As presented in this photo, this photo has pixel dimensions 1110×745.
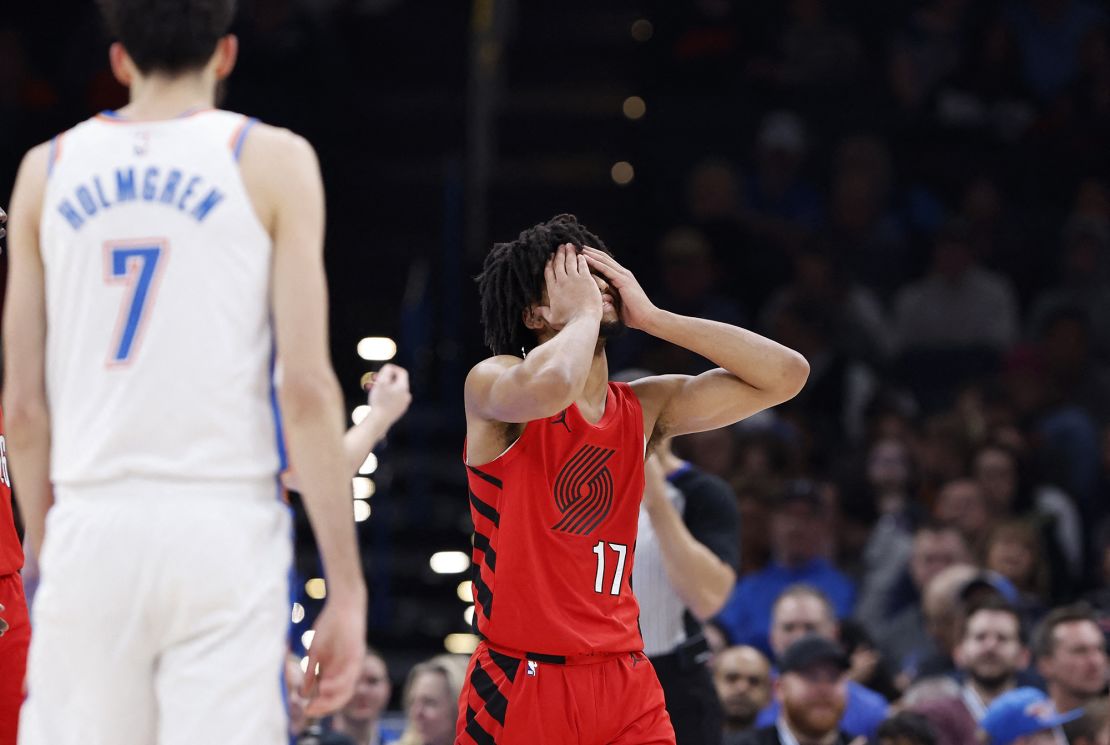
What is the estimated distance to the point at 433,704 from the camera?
8.34 m

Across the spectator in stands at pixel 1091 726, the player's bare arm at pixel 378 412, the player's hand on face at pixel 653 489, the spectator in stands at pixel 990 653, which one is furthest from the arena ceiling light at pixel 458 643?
the player's bare arm at pixel 378 412

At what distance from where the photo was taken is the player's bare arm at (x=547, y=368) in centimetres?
476

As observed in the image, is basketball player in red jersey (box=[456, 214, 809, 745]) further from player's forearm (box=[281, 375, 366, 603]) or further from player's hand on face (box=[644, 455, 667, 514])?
player's forearm (box=[281, 375, 366, 603])

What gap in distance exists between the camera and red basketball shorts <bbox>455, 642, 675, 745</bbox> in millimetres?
4840

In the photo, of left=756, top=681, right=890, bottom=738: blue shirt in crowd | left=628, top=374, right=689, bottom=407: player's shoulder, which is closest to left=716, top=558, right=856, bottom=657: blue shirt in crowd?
left=756, top=681, right=890, bottom=738: blue shirt in crowd

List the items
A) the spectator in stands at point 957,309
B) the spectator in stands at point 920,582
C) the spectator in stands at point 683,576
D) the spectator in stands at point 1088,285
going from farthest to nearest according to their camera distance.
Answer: the spectator in stands at point 1088,285, the spectator in stands at point 957,309, the spectator in stands at point 920,582, the spectator in stands at point 683,576

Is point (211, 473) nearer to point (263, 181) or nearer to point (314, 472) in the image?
point (314, 472)

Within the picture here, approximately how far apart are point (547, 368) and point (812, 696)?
3699 mm

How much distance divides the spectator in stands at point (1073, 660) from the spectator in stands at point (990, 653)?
193 millimetres

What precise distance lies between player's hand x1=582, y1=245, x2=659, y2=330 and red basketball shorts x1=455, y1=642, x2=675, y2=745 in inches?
41.2

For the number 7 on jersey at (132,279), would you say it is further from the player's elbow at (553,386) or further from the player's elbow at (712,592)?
the player's elbow at (712,592)

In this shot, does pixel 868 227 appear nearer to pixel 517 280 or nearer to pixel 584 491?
pixel 517 280

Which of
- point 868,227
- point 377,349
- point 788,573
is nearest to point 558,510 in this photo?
point 788,573

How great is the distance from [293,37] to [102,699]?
10.9m
